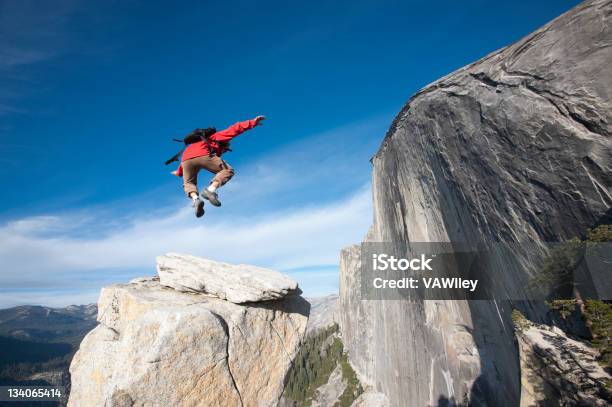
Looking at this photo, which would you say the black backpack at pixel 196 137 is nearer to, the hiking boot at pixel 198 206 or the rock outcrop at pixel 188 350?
the hiking boot at pixel 198 206

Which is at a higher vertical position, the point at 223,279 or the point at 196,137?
the point at 196,137

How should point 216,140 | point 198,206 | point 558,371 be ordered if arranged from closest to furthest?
1. point 198,206
2. point 216,140
3. point 558,371

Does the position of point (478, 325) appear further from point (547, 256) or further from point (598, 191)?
point (598, 191)

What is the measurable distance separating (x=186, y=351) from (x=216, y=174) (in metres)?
4.56

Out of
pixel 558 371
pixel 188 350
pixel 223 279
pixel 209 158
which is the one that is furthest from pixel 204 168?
pixel 558 371

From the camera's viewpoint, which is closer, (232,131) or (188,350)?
(188,350)

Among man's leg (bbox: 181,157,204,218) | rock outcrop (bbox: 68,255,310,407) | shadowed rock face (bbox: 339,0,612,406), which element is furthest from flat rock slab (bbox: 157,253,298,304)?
shadowed rock face (bbox: 339,0,612,406)

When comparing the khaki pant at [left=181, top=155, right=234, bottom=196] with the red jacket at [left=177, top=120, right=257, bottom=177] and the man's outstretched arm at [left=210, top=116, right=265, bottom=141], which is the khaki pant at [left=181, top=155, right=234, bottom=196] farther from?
the man's outstretched arm at [left=210, top=116, right=265, bottom=141]

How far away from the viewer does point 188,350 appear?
27.1 feet

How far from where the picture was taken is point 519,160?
14.3 m

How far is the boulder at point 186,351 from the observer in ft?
26.9

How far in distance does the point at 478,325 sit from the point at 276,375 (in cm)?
1841

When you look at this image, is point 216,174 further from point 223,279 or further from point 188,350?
point 188,350

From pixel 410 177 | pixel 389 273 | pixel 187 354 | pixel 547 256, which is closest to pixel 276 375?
pixel 187 354
